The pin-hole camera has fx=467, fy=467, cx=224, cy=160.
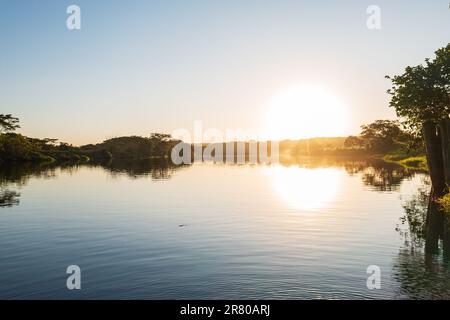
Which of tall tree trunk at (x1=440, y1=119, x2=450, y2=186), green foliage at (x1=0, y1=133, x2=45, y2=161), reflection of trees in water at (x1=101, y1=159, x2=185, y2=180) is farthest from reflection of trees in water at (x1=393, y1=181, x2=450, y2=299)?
green foliage at (x1=0, y1=133, x2=45, y2=161)

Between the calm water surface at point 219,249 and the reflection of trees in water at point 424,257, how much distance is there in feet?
0.20

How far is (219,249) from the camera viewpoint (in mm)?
24234

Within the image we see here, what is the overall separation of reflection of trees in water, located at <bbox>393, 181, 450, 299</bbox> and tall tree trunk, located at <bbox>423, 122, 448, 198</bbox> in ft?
18.2

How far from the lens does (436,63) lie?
136 ft

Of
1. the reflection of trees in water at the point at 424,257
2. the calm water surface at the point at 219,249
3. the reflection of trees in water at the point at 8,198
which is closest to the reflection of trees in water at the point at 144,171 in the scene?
the reflection of trees in water at the point at 8,198

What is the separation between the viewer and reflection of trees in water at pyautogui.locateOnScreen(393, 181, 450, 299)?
16.3 m

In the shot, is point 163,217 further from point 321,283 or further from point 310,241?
point 321,283

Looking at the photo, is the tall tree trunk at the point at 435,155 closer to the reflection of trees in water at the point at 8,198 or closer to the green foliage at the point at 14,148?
the reflection of trees in water at the point at 8,198

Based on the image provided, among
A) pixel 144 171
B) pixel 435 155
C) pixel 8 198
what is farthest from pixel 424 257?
pixel 144 171

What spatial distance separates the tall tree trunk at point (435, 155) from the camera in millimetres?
40375

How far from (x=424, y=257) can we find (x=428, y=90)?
80.9ft

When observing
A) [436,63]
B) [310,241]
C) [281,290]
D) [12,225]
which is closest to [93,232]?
[12,225]

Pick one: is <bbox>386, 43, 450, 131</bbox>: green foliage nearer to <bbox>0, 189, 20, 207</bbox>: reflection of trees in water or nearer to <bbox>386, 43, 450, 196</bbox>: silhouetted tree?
<bbox>386, 43, 450, 196</bbox>: silhouetted tree
